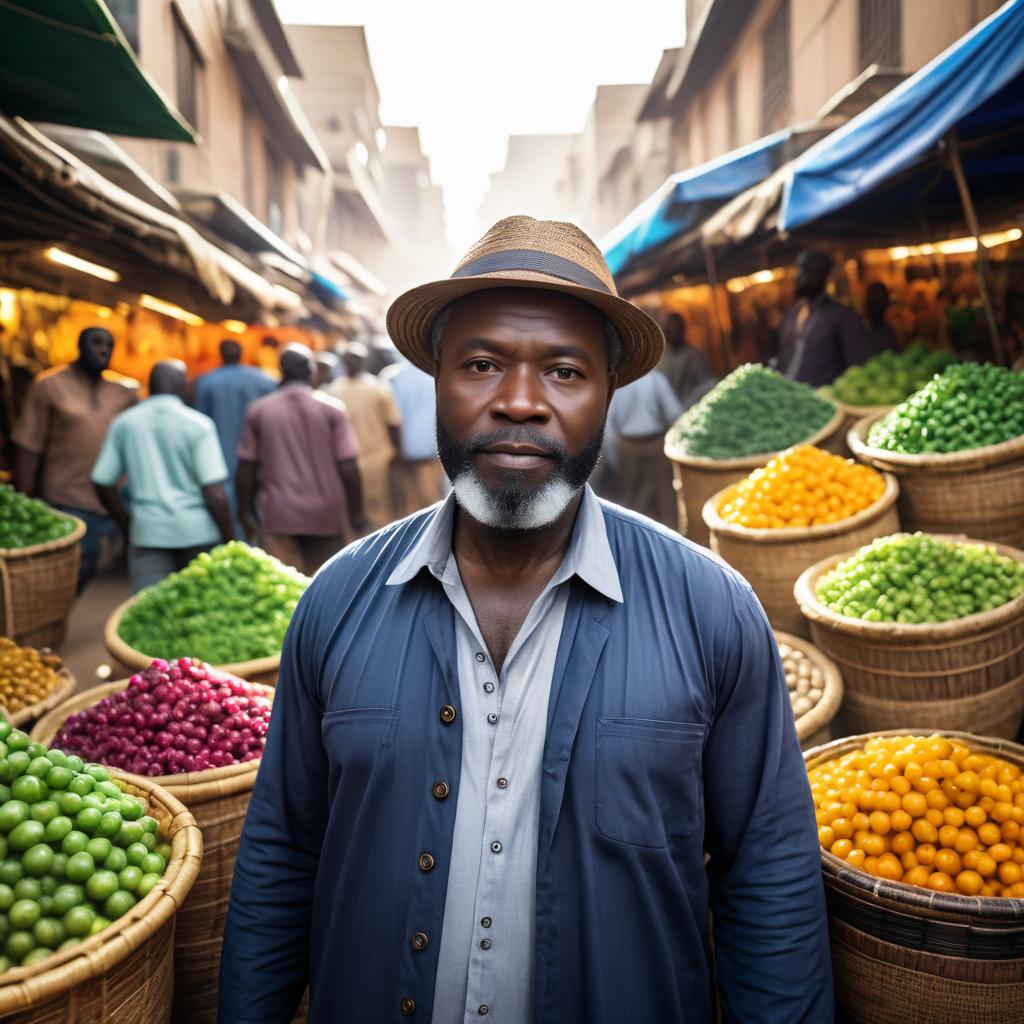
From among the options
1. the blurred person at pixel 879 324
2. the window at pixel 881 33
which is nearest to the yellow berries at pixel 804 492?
the blurred person at pixel 879 324

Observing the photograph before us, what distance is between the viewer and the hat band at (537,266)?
5.44ft

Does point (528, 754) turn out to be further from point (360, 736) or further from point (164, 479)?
point (164, 479)

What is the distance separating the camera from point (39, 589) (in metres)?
4.97

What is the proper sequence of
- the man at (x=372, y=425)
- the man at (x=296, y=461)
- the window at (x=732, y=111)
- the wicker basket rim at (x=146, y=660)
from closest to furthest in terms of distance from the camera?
the wicker basket rim at (x=146, y=660) < the man at (x=296, y=461) < the man at (x=372, y=425) < the window at (x=732, y=111)

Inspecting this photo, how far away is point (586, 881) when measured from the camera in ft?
4.86

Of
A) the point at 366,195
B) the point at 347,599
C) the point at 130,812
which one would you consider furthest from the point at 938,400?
the point at 366,195

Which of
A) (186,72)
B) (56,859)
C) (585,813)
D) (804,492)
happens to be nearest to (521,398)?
(585,813)

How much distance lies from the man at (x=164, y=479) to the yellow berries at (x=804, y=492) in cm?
341

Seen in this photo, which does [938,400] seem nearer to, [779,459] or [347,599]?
[779,459]

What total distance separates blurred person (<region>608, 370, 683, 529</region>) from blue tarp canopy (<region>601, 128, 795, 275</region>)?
1.40m

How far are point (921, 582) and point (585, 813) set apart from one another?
2691 millimetres

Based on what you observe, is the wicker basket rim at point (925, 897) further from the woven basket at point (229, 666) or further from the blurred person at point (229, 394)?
the blurred person at point (229, 394)

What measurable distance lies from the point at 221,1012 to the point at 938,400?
4574 mm

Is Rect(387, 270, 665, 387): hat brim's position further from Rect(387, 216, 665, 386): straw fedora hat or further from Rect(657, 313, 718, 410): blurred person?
Rect(657, 313, 718, 410): blurred person
